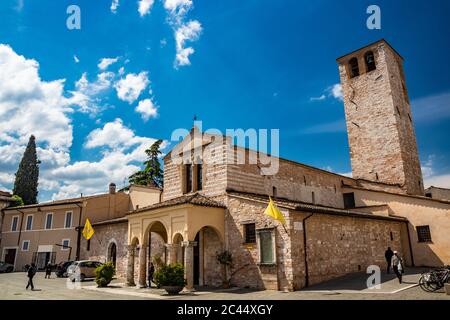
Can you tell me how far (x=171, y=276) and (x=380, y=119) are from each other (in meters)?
24.8

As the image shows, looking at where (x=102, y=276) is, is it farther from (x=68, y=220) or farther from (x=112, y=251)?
(x=68, y=220)

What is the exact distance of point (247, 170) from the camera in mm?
19812

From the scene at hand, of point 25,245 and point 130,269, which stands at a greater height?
point 25,245

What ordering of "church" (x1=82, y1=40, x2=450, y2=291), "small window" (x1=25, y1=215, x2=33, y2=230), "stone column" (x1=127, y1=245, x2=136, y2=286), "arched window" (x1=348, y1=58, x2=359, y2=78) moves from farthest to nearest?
1. "arched window" (x1=348, y1=58, x2=359, y2=78)
2. "small window" (x1=25, y1=215, x2=33, y2=230)
3. "stone column" (x1=127, y1=245, x2=136, y2=286)
4. "church" (x1=82, y1=40, x2=450, y2=291)

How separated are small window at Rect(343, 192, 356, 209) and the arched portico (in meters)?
14.0

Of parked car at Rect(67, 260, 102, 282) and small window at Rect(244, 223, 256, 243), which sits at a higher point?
small window at Rect(244, 223, 256, 243)

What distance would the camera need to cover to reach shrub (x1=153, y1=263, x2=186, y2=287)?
14469 mm

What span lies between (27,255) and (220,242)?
77.6 feet

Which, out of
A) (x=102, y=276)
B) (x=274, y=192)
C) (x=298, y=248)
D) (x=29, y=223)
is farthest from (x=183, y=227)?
(x=29, y=223)

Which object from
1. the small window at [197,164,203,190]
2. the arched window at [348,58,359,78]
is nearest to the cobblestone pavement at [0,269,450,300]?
the small window at [197,164,203,190]

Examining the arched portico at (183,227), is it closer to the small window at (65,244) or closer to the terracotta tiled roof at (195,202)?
the terracotta tiled roof at (195,202)

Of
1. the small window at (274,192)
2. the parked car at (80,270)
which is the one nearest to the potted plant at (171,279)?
the small window at (274,192)

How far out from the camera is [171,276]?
14.5m

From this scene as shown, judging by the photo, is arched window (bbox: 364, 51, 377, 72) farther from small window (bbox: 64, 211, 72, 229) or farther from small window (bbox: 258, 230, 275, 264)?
small window (bbox: 64, 211, 72, 229)
